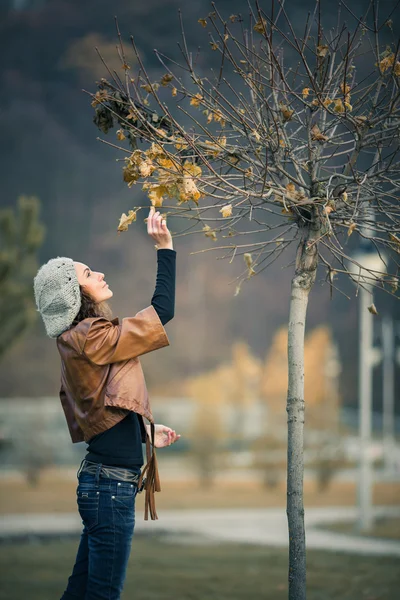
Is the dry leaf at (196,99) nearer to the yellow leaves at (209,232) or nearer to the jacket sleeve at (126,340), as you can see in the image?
the yellow leaves at (209,232)

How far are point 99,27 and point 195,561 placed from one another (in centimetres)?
2228

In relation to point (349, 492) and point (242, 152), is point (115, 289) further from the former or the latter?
point (242, 152)

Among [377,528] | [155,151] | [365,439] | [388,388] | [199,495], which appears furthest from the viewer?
[388,388]

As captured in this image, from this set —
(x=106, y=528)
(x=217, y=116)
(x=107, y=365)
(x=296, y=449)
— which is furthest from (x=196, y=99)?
(x=106, y=528)

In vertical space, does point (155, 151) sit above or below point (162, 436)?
above

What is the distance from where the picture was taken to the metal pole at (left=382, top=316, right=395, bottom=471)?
1039 inches

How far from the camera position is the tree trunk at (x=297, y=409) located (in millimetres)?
3320

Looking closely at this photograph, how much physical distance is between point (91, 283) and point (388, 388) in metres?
26.9

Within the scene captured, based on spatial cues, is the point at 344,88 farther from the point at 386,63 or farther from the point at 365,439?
the point at 365,439

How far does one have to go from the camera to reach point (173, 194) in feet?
10.6

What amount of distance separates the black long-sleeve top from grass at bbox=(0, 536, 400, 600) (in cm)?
315

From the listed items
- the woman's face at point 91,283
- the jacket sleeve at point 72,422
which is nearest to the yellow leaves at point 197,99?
the woman's face at point 91,283

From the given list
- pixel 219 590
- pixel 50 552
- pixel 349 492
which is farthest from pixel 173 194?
pixel 349 492

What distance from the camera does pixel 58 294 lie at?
10.2ft
